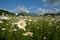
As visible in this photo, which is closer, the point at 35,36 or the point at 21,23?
the point at 21,23

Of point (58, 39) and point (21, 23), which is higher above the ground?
point (21, 23)

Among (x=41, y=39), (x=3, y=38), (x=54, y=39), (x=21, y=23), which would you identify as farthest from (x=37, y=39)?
(x=21, y=23)

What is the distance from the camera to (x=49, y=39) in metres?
4.05

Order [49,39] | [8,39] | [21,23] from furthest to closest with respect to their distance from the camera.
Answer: [49,39] < [8,39] < [21,23]

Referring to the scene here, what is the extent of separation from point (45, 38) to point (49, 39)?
0.10 m

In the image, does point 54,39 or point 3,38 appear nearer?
point 54,39

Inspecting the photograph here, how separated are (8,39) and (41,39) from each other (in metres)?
0.68

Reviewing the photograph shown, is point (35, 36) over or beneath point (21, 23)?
beneath

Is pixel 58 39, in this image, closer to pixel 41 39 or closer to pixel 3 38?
pixel 41 39

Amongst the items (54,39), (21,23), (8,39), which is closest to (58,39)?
(54,39)

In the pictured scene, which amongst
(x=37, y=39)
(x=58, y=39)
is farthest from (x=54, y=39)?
(x=37, y=39)

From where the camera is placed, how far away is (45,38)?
158 inches

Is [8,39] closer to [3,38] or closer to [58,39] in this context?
[3,38]

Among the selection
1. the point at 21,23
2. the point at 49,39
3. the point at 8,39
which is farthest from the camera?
the point at 49,39
